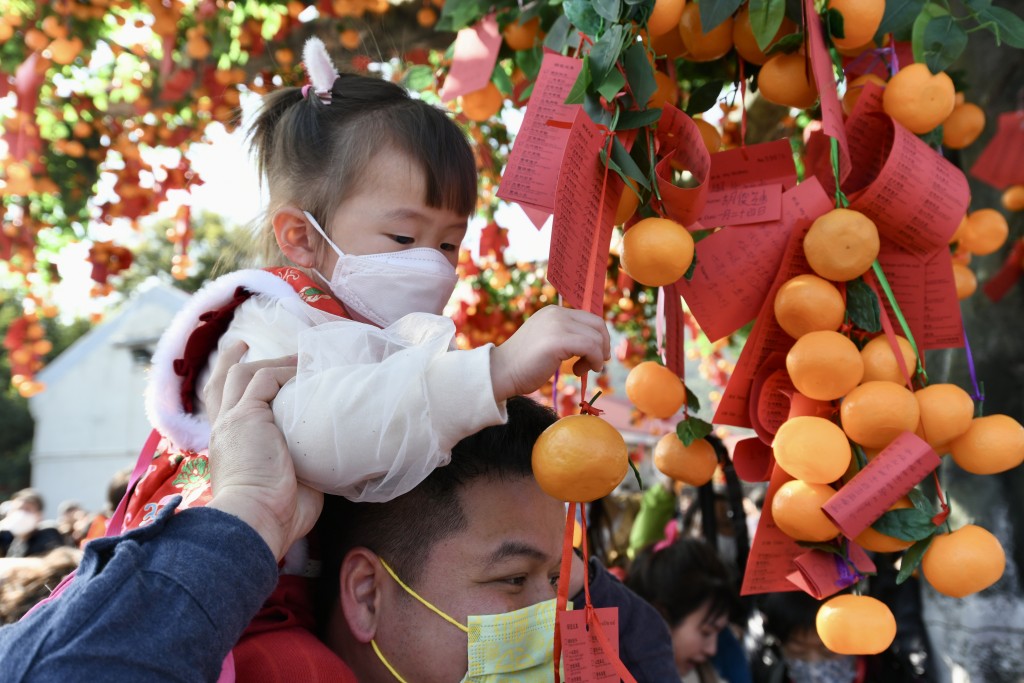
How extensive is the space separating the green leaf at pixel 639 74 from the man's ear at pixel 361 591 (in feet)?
2.82

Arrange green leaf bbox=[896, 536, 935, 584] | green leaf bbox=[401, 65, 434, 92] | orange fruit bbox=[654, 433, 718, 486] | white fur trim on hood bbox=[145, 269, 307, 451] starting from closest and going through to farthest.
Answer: green leaf bbox=[896, 536, 935, 584], orange fruit bbox=[654, 433, 718, 486], white fur trim on hood bbox=[145, 269, 307, 451], green leaf bbox=[401, 65, 434, 92]

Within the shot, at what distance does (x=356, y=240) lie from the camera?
172 centimetres

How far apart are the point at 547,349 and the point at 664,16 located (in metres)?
0.57

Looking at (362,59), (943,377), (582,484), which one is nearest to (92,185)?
(362,59)

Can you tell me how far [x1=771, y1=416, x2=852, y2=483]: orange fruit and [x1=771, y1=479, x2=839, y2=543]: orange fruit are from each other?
0.02m

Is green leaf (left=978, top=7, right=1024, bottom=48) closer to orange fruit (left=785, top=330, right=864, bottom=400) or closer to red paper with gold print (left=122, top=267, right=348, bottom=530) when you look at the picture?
orange fruit (left=785, top=330, right=864, bottom=400)

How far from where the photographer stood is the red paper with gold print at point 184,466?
4.88 feet

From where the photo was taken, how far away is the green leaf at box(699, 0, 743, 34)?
1.29 m

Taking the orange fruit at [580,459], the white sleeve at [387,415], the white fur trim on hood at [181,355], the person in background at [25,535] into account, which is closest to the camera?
the orange fruit at [580,459]

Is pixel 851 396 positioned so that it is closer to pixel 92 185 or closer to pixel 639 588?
pixel 639 588

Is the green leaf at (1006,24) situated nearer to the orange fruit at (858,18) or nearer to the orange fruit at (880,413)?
the orange fruit at (858,18)

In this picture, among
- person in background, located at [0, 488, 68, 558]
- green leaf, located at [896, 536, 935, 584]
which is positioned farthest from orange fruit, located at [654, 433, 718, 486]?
person in background, located at [0, 488, 68, 558]

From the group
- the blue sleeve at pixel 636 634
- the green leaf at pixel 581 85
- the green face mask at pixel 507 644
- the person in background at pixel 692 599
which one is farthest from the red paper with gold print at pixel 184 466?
the person in background at pixel 692 599

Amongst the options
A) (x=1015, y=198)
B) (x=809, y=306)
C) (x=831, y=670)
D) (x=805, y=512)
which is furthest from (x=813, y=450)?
(x=831, y=670)
